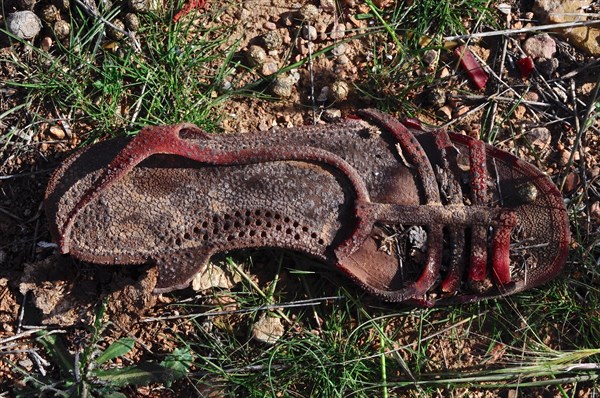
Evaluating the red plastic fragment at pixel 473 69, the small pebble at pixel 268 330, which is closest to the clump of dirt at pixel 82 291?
the small pebble at pixel 268 330

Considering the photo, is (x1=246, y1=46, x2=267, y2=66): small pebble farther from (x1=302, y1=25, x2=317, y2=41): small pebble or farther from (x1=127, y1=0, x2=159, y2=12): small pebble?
(x1=127, y1=0, x2=159, y2=12): small pebble

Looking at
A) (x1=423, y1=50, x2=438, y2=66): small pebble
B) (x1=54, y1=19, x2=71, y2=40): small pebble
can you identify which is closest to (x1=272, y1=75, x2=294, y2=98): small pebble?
(x1=423, y1=50, x2=438, y2=66): small pebble

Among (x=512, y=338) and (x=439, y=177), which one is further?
(x=512, y=338)

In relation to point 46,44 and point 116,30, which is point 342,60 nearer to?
point 116,30

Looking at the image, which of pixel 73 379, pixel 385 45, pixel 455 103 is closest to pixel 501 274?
pixel 455 103

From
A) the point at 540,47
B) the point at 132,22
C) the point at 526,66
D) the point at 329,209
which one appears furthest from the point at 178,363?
the point at 540,47

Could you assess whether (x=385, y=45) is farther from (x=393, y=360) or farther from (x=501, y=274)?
(x=393, y=360)
